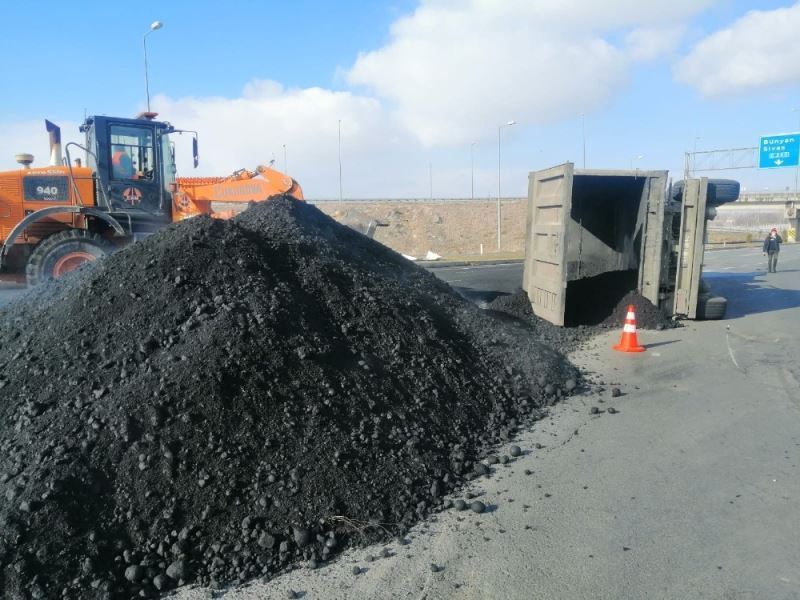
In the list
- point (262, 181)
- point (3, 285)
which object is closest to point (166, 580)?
point (262, 181)

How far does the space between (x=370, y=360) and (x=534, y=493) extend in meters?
1.70

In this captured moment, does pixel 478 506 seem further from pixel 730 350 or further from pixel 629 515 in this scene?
pixel 730 350

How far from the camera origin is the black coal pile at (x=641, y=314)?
9.50m

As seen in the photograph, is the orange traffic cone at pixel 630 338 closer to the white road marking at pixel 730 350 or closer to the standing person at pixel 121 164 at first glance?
the white road marking at pixel 730 350

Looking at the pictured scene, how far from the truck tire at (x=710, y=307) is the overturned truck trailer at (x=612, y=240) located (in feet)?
0.10

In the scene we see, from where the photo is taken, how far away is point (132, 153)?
1152 cm

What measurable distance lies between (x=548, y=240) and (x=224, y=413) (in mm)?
6705

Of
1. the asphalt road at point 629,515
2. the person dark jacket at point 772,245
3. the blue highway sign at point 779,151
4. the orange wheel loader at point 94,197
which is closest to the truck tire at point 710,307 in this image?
the asphalt road at point 629,515

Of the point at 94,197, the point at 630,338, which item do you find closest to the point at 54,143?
the point at 94,197

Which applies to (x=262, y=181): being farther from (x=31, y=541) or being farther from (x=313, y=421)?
(x=31, y=541)

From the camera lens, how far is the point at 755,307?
39.4ft

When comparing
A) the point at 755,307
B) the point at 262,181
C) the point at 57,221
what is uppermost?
the point at 262,181

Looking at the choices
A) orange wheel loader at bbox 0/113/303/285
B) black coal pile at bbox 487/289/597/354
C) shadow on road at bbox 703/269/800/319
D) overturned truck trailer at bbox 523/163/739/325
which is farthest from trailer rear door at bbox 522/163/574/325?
orange wheel loader at bbox 0/113/303/285

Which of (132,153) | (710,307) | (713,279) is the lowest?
(713,279)
